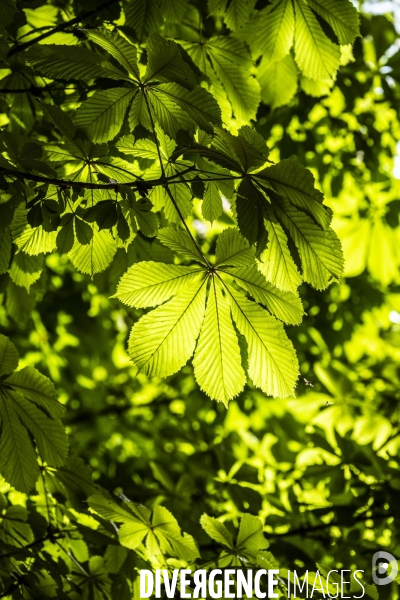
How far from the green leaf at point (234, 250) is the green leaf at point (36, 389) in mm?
454

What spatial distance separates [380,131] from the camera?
8.10 feet

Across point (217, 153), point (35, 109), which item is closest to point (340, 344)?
point (35, 109)

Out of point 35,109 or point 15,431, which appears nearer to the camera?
point 15,431

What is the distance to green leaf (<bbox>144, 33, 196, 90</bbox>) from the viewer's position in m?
0.85

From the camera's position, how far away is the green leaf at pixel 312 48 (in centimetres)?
130

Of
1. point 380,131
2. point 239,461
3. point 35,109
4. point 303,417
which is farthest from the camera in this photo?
point 303,417

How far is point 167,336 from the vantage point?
37.8 inches

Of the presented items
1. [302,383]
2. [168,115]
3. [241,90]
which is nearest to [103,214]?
[168,115]

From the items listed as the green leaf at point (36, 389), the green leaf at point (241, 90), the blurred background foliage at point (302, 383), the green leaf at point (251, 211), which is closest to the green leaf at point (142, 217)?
the green leaf at point (251, 211)

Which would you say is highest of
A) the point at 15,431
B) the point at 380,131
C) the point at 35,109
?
the point at 380,131

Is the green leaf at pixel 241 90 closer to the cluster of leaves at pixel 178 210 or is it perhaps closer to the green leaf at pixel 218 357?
the cluster of leaves at pixel 178 210

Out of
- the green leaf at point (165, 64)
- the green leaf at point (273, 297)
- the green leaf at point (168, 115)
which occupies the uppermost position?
the green leaf at point (165, 64)

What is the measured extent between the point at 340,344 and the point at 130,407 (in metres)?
1.09

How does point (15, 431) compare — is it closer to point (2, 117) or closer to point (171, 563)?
point (171, 563)
